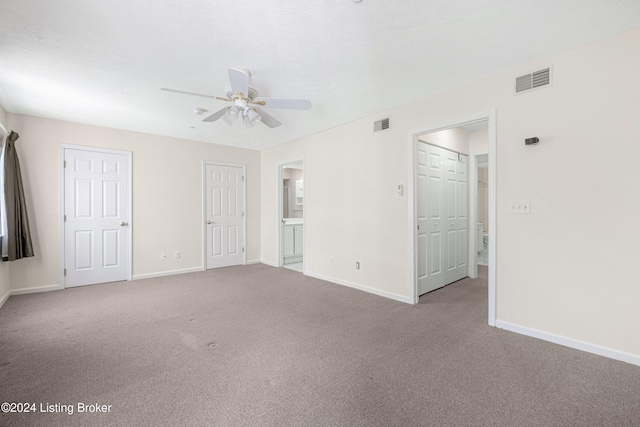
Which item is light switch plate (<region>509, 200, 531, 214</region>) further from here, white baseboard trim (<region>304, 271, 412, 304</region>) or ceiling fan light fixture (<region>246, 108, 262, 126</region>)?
ceiling fan light fixture (<region>246, 108, 262, 126</region>)

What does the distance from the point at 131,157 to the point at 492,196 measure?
17.6ft

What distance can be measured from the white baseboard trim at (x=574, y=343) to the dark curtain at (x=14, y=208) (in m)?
5.83

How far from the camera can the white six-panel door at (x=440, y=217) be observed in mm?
3834

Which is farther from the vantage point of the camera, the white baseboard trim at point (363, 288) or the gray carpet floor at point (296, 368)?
the white baseboard trim at point (363, 288)

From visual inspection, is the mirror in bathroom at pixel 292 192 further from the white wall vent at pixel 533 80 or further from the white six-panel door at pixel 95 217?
the white wall vent at pixel 533 80

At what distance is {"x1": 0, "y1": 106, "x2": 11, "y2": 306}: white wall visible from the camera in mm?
3549

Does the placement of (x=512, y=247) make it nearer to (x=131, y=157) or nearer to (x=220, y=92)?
(x=220, y=92)

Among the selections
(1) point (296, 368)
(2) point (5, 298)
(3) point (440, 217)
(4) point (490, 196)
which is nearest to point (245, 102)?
(1) point (296, 368)

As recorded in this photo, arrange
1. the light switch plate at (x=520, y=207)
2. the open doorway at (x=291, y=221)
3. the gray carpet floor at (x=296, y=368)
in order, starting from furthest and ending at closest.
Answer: the open doorway at (x=291, y=221)
the light switch plate at (x=520, y=207)
the gray carpet floor at (x=296, y=368)

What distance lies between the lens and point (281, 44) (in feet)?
7.33

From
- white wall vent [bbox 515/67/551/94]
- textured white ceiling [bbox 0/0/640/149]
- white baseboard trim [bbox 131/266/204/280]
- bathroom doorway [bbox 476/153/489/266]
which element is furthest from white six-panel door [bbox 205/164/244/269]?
bathroom doorway [bbox 476/153/489/266]

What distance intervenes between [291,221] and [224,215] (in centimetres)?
142

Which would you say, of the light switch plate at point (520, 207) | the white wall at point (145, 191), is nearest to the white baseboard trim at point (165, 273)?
the white wall at point (145, 191)

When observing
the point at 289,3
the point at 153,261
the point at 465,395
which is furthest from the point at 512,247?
the point at 153,261
